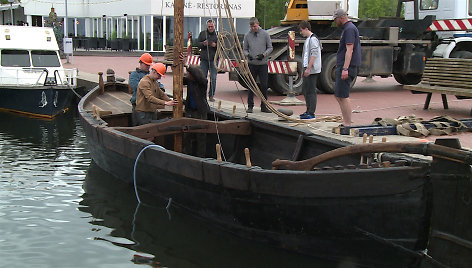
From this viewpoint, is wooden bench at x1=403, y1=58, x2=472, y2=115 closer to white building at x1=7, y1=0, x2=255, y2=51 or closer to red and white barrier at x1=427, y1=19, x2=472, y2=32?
red and white barrier at x1=427, y1=19, x2=472, y2=32

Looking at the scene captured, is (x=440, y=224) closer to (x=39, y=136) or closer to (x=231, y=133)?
(x=231, y=133)

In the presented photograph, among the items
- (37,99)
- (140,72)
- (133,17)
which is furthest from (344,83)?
(133,17)

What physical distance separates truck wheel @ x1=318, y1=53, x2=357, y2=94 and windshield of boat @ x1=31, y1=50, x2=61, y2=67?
7536mm

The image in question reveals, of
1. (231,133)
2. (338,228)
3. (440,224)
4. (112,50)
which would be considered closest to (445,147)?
(440,224)

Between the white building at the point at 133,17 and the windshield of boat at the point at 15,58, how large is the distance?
15.5 m

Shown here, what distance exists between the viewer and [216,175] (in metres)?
5.85

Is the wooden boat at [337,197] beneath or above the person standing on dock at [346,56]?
beneath

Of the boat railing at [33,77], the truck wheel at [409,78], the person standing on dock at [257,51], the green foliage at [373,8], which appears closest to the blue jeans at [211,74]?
the person standing on dock at [257,51]

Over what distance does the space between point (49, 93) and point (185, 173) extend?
32.8 feet

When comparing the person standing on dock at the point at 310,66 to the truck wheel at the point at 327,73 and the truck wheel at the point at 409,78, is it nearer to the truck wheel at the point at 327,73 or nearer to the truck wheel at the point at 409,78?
the truck wheel at the point at 327,73

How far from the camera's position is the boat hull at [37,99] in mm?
15109

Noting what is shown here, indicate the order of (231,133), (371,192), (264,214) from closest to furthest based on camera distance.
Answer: (371,192)
(264,214)
(231,133)

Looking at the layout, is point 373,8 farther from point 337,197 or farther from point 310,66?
point 337,197

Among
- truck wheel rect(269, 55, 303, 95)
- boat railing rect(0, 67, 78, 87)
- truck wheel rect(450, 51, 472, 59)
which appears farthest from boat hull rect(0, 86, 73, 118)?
truck wheel rect(450, 51, 472, 59)
